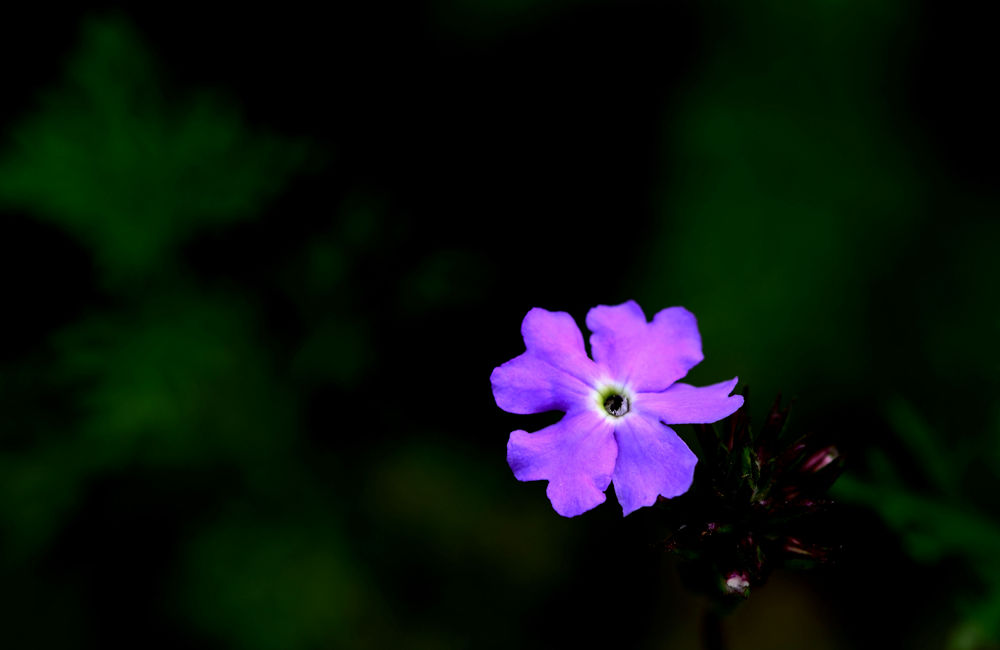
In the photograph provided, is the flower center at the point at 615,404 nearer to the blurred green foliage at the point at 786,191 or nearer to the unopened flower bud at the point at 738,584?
the unopened flower bud at the point at 738,584

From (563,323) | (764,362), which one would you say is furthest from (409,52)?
(563,323)

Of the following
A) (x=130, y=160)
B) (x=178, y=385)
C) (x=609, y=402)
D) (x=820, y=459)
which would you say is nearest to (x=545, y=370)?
(x=609, y=402)

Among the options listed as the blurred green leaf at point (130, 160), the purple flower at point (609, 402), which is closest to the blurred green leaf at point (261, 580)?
the blurred green leaf at point (130, 160)

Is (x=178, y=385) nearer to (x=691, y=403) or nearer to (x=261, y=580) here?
(x=261, y=580)

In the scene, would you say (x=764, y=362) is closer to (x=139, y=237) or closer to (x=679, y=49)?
(x=679, y=49)

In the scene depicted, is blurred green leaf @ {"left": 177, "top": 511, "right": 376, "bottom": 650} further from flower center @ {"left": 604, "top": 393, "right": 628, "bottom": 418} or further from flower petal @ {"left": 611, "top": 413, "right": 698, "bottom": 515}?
flower petal @ {"left": 611, "top": 413, "right": 698, "bottom": 515}

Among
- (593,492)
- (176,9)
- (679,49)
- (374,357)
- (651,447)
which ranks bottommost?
(593,492)
